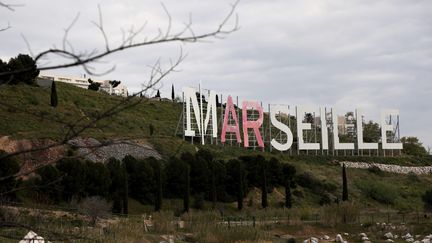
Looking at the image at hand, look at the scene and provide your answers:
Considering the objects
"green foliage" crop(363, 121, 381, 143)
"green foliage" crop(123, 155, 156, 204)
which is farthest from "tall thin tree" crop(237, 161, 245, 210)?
"green foliage" crop(363, 121, 381, 143)

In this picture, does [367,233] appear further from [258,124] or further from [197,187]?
[258,124]

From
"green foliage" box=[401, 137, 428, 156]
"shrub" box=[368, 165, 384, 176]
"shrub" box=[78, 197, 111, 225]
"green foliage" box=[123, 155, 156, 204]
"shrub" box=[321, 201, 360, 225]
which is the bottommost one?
"shrub" box=[321, 201, 360, 225]

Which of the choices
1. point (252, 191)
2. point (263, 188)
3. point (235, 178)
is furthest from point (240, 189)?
point (252, 191)

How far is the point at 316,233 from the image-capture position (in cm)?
3606

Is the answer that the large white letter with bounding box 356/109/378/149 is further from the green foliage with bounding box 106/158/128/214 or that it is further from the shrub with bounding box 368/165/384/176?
the green foliage with bounding box 106/158/128/214

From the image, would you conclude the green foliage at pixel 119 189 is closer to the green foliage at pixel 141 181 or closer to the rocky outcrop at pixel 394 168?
the green foliage at pixel 141 181

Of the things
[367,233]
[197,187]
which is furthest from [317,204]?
[367,233]

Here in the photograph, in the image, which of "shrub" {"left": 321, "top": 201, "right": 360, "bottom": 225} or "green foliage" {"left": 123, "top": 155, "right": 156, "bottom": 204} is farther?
"green foliage" {"left": 123, "top": 155, "right": 156, "bottom": 204}

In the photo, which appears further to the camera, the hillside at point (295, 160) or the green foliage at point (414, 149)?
the green foliage at point (414, 149)

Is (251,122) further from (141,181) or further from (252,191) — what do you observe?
(141,181)

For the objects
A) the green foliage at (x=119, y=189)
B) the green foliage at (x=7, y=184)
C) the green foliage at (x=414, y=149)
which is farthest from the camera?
the green foliage at (x=414, y=149)

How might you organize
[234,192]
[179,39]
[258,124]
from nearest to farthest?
[179,39], [234,192], [258,124]

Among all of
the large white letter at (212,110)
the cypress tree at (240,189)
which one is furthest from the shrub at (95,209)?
the large white letter at (212,110)

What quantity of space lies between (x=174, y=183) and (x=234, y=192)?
6305 mm
